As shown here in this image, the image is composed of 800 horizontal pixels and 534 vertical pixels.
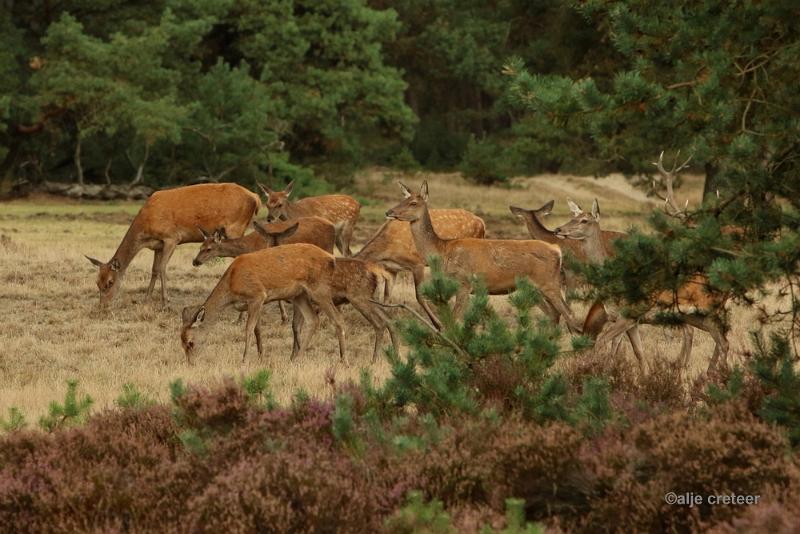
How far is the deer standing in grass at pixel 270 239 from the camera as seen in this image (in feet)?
53.5

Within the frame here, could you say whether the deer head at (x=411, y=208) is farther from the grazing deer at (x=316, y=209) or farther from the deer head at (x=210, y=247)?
the grazing deer at (x=316, y=209)

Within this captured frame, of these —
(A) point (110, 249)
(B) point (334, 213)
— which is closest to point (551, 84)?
(B) point (334, 213)

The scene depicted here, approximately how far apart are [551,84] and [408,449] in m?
2.20

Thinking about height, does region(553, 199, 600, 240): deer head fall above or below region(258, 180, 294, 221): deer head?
above

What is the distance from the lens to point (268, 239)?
54.3 ft

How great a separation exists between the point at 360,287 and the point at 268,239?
280cm

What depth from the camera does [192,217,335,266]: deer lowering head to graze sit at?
642 inches

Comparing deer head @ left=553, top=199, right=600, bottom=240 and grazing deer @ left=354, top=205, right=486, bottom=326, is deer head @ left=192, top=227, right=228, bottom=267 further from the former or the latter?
deer head @ left=553, top=199, right=600, bottom=240

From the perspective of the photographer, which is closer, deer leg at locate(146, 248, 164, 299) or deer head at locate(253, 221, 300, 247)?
deer head at locate(253, 221, 300, 247)

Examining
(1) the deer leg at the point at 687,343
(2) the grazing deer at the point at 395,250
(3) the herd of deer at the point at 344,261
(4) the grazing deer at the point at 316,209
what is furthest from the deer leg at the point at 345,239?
(1) the deer leg at the point at 687,343

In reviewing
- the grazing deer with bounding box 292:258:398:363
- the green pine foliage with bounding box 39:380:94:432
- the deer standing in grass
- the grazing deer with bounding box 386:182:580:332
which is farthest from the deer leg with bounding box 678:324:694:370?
the green pine foliage with bounding box 39:380:94:432

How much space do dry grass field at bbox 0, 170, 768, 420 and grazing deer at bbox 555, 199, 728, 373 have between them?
0.40 m

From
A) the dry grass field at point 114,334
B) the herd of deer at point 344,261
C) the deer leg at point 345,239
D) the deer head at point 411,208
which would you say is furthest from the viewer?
the deer leg at point 345,239

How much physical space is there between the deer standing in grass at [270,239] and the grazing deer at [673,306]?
3457 mm
